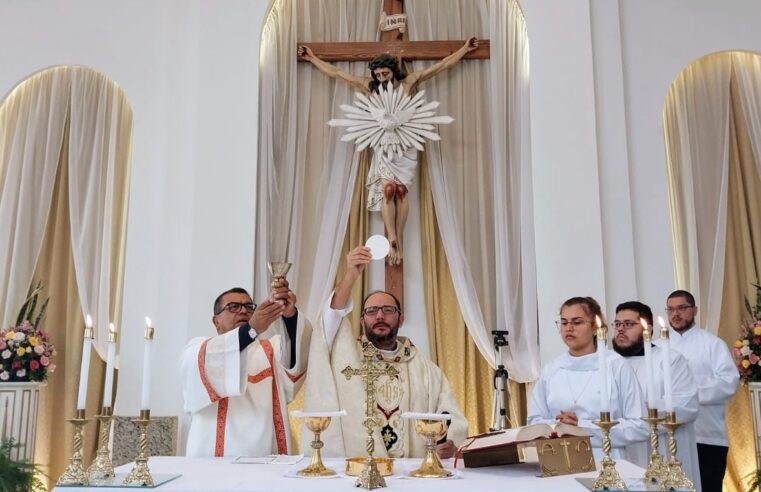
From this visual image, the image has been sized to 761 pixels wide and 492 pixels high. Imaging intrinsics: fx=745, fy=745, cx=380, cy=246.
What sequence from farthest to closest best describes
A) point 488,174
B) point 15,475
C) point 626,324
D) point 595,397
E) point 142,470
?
point 488,174 → point 15,475 → point 626,324 → point 595,397 → point 142,470

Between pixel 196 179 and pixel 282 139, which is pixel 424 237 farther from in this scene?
pixel 196 179

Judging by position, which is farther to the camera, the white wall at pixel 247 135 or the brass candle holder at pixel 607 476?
the white wall at pixel 247 135

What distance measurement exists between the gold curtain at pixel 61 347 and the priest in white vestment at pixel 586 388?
A: 4061 millimetres

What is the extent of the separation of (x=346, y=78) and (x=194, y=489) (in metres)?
4.52

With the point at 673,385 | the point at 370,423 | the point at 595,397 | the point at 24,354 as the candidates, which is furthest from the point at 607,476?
the point at 24,354

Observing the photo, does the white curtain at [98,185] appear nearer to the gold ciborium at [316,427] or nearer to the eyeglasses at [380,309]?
the eyeglasses at [380,309]

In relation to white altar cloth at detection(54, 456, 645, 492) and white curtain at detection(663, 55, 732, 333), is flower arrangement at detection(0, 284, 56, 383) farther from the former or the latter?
white curtain at detection(663, 55, 732, 333)

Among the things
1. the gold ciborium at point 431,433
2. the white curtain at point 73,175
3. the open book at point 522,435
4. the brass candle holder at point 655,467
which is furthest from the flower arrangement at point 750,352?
the white curtain at point 73,175

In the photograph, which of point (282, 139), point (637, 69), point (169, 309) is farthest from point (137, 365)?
point (637, 69)

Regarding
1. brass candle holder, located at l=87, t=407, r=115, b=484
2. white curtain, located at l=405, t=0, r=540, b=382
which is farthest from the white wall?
brass candle holder, located at l=87, t=407, r=115, b=484

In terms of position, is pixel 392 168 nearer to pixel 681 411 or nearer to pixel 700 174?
pixel 700 174

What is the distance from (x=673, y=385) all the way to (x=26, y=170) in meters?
5.53

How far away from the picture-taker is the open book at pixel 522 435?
2842 mm

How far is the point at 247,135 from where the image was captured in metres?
6.12
